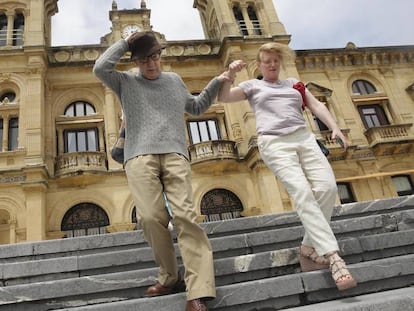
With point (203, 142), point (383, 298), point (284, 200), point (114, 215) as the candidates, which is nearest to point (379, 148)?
point (284, 200)

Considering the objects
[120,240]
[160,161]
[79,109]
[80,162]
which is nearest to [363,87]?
[79,109]

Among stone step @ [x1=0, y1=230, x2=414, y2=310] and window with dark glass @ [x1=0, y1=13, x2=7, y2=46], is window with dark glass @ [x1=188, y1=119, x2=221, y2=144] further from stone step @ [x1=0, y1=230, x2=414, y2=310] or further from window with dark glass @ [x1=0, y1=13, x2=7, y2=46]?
stone step @ [x1=0, y1=230, x2=414, y2=310]

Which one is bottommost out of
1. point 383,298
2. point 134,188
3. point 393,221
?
point 383,298

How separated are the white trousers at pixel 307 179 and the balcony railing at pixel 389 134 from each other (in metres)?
15.9

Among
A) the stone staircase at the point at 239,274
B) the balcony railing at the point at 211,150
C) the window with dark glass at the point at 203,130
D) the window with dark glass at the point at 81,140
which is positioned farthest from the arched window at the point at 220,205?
the stone staircase at the point at 239,274

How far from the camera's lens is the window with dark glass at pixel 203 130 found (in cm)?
1731

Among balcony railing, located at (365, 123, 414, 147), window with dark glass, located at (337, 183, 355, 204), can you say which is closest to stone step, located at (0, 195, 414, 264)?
window with dark glass, located at (337, 183, 355, 204)

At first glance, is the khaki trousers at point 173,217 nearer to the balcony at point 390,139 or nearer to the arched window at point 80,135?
the arched window at point 80,135

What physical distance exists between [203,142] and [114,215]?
506 centimetres

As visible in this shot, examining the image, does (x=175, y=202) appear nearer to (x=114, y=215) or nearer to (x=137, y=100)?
(x=137, y=100)

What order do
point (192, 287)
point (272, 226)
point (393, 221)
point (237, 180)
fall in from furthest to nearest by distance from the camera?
point (237, 180)
point (272, 226)
point (393, 221)
point (192, 287)

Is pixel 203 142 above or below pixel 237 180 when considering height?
above

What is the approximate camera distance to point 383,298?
2.69 meters

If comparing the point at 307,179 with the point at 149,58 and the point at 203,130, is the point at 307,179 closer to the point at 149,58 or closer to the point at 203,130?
the point at 149,58
